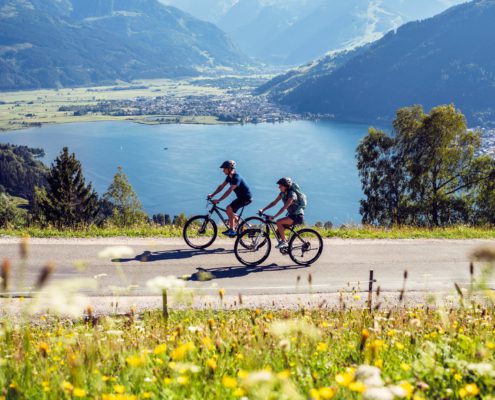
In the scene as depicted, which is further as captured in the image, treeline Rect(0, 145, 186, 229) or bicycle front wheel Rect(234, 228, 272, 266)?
treeline Rect(0, 145, 186, 229)

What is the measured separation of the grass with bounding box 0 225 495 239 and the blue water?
238 feet

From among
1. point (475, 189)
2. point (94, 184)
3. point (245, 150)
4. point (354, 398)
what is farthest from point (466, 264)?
point (245, 150)

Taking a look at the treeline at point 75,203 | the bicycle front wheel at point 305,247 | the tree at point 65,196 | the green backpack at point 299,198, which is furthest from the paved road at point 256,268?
the tree at point 65,196

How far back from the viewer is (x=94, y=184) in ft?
420

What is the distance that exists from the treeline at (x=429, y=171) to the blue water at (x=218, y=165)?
5118 cm

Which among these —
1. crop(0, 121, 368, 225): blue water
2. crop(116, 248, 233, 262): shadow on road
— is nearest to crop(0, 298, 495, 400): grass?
crop(116, 248, 233, 262): shadow on road

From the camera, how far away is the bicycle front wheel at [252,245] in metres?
13.4

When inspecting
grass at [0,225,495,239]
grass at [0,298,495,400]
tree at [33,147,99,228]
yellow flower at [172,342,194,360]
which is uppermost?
tree at [33,147,99,228]

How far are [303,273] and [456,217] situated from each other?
2810 cm

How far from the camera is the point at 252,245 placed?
13.5 metres

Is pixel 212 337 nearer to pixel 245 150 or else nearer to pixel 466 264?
pixel 466 264

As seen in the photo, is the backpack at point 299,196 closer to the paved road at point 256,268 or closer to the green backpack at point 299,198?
the green backpack at point 299,198

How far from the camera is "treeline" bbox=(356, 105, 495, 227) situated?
36.5 meters

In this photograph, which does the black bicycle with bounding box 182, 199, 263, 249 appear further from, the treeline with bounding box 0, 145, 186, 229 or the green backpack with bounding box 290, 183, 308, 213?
the treeline with bounding box 0, 145, 186, 229
